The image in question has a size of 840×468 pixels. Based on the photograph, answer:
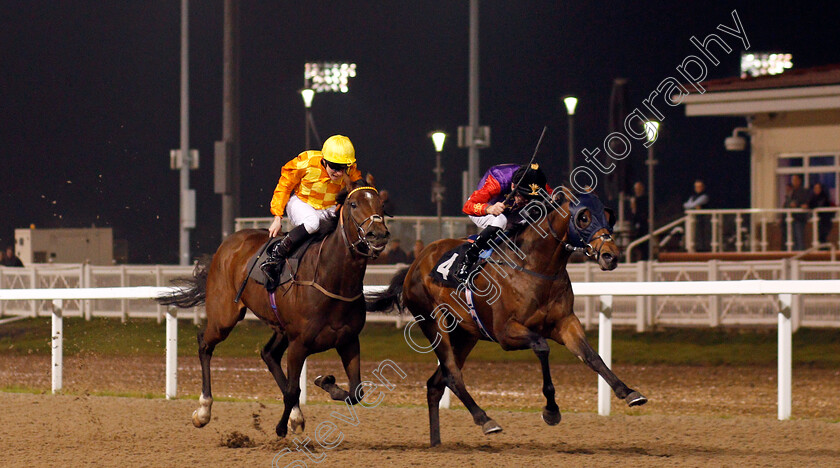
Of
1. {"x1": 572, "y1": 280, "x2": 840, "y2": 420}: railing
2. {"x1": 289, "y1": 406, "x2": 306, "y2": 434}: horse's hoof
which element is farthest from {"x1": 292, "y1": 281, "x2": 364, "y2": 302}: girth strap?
{"x1": 572, "y1": 280, "x2": 840, "y2": 420}: railing

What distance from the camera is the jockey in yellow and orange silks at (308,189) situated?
6223 millimetres

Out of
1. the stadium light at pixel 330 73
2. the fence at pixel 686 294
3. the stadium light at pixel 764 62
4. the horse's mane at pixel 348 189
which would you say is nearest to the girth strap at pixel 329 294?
the horse's mane at pixel 348 189

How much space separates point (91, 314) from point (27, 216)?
21777 millimetres

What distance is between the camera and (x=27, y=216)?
3644cm

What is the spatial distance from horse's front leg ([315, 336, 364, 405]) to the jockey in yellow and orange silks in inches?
22.6

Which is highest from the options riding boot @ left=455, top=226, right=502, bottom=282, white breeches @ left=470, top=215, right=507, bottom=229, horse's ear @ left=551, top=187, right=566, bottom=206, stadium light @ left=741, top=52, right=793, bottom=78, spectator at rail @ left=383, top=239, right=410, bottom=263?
stadium light @ left=741, top=52, right=793, bottom=78

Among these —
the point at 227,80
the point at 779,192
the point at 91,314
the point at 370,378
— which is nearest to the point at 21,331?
the point at 91,314

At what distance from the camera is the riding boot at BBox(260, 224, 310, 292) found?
251 inches

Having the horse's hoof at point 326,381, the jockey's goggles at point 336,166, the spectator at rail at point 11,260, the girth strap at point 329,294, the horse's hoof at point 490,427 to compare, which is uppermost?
the jockey's goggles at point 336,166

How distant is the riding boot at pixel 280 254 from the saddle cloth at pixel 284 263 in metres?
0.03

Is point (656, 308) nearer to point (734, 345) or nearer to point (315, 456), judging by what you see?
point (734, 345)

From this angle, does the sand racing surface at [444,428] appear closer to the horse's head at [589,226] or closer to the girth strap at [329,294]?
the girth strap at [329,294]

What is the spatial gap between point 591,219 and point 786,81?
488 inches

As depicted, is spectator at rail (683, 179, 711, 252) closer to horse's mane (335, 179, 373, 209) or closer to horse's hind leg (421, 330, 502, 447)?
horse's hind leg (421, 330, 502, 447)
